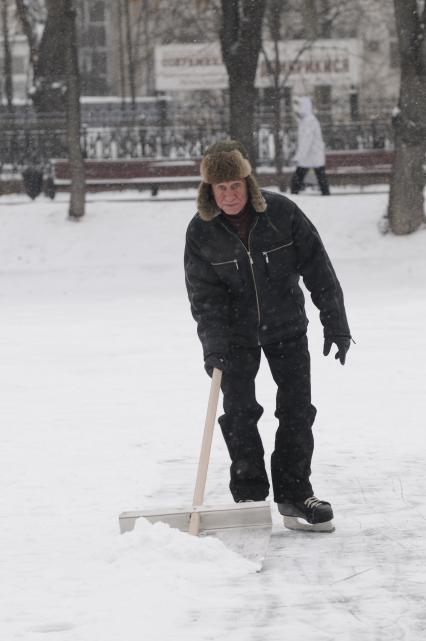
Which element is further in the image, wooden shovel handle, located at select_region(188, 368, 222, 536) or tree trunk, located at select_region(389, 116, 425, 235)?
tree trunk, located at select_region(389, 116, 425, 235)

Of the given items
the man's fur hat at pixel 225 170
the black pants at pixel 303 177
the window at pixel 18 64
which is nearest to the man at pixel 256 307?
the man's fur hat at pixel 225 170

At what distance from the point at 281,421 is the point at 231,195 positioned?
35.9 inches

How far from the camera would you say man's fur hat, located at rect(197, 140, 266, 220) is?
4.91 meters

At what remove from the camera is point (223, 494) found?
228 inches

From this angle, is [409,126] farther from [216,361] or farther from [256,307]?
[216,361]

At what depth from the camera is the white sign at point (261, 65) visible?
32.4m

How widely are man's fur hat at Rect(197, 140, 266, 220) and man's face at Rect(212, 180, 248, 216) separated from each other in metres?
0.02

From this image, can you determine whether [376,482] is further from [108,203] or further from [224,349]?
[108,203]

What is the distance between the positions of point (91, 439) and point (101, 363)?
2796 mm

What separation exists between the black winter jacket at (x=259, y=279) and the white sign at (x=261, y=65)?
27.2 meters

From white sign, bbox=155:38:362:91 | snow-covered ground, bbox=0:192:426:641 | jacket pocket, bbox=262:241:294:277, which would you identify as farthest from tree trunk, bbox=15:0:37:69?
jacket pocket, bbox=262:241:294:277

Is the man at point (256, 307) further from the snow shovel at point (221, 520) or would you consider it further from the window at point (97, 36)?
the window at point (97, 36)

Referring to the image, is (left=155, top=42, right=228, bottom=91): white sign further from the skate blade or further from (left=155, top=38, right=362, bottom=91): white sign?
the skate blade

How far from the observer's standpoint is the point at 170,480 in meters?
6.08
